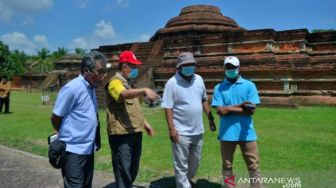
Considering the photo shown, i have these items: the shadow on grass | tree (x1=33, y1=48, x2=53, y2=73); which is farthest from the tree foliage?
the shadow on grass

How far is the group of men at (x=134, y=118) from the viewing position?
385 cm

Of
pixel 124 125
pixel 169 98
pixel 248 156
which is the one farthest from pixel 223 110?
pixel 124 125

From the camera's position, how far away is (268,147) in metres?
7.38

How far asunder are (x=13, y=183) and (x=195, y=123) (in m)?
3.06

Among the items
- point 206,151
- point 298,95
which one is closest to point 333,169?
point 206,151

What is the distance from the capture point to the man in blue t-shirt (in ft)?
14.6

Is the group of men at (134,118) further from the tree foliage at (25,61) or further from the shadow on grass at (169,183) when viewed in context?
the tree foliage at (25,61)

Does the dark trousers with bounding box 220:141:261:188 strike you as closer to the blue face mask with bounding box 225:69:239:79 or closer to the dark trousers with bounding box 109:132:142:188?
the blue face mask with bounding box 225:69:239:79

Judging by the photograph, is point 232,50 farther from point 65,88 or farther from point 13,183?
point 65,88

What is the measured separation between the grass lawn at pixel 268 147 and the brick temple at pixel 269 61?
4.43ft

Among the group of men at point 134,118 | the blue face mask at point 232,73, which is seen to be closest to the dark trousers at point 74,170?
the group of men at point 134,118

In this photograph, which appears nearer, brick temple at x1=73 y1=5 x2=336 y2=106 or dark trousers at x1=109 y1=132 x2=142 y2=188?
dark trousers at x1=109 y1=132 x2=142 y2=188

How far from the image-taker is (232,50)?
16.3 m

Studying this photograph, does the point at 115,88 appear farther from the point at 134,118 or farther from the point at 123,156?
the point at 123,156
